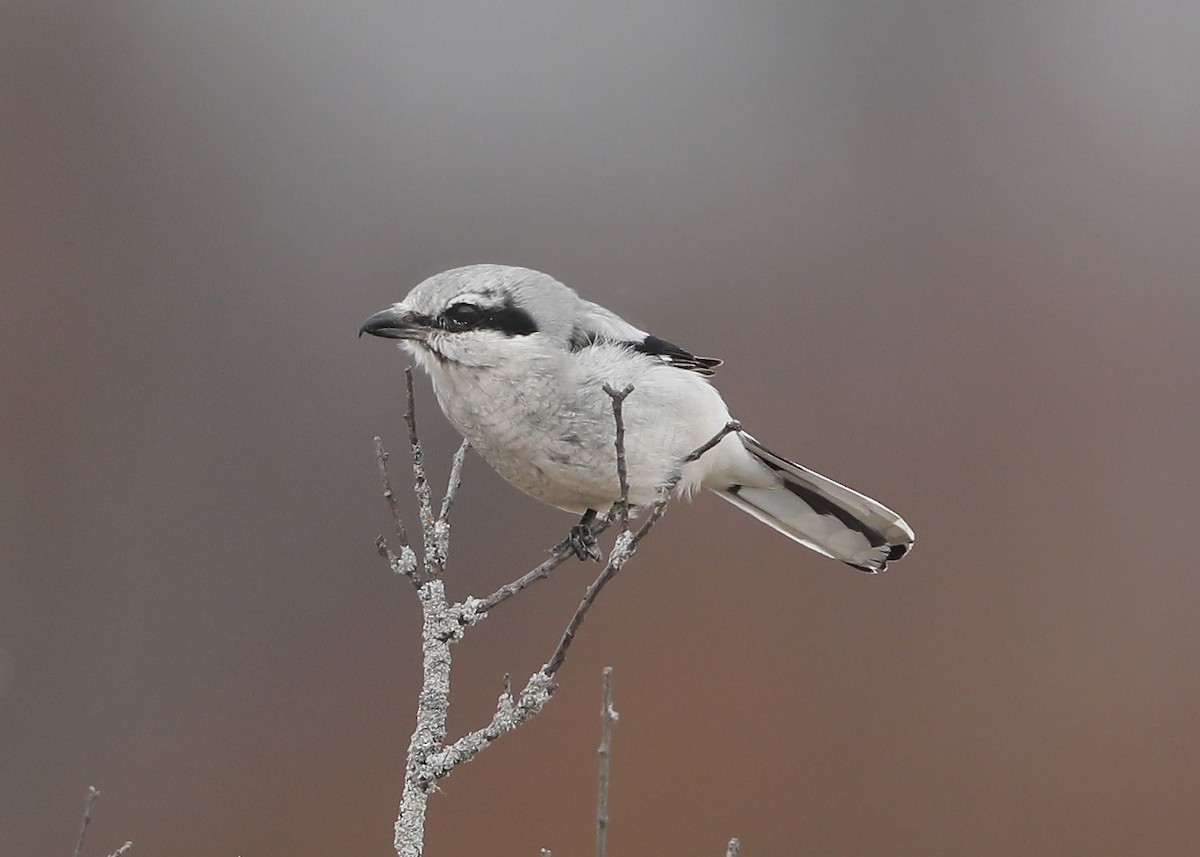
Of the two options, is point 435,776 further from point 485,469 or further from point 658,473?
point 485,469

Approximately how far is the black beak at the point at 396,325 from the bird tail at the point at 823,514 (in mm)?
664

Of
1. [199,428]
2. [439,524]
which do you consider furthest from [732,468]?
[199,428]

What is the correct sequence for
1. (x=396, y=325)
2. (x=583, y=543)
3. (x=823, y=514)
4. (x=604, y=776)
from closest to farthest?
(x=604, y=776) < (x=396, y=325) < (x=583, y=543) < (x=823, y=514)

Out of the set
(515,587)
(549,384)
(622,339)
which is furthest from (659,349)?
(515,587)

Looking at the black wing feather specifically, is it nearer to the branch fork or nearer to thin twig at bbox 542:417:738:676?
thin twig at bbox 542:417:738:676

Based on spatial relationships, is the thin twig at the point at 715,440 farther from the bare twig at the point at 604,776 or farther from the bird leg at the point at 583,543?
the bare twig at the point at 604,776

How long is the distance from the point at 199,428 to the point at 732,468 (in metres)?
1.38

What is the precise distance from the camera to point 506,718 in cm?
113

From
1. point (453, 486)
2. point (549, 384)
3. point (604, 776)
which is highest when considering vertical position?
point (549, 384)

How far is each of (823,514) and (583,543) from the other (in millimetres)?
542

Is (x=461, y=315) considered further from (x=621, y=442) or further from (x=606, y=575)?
(x=606, y=575)

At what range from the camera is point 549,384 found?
5.07 ft

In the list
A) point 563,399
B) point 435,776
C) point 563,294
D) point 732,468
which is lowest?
point 435,776

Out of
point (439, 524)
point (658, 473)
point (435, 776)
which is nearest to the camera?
point (435, 776)
